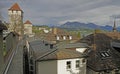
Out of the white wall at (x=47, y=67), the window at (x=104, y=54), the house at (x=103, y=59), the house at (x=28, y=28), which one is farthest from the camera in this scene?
the house at (x=28, y=28)

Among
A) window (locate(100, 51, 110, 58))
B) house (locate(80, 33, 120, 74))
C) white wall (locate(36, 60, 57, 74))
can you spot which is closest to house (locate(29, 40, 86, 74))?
white wall (locate(36, 60, 57, 74))

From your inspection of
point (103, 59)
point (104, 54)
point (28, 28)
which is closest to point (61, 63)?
point (103, 59)

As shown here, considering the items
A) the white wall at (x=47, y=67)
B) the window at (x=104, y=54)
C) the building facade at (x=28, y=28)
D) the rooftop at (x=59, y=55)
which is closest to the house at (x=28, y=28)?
the building facade at (x=28, y=28)

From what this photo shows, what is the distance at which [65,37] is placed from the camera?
61.4 m

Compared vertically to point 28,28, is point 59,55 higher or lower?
lower

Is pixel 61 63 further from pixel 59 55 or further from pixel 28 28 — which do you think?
pixel 28 28

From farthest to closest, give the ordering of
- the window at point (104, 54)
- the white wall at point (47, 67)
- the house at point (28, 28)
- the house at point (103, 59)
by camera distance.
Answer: the house at point (28, 28) → the window at point (104, 54) → the house at point (103, 59) → the white wall at point (47, 67)

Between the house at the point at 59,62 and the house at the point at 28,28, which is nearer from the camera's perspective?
the house at the point at 59,62

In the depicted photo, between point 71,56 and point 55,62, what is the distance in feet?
7.49

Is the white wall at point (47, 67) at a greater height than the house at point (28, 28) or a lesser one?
lesser

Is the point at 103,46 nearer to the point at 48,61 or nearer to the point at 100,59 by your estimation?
the point at 100,59

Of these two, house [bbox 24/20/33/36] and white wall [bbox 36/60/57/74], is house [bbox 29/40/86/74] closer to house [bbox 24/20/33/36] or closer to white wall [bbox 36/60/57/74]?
white wall [bbox 36/60/57/74]

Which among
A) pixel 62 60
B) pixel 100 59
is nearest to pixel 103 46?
pixel 100 59

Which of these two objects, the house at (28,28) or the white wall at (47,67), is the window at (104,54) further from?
the house at (28,28)
